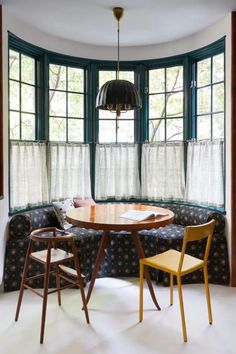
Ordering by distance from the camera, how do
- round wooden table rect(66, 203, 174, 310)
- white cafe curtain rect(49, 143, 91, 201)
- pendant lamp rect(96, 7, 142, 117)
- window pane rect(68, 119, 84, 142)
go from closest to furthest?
1. round wooden table rect(66, 203, 174, 310)
2. pendant lamp rect(96, 7, 142, 117)
3. white cafe curtain rect(49, 143, 91, 201)
4. window pane rect(68, 119, 84, 142)

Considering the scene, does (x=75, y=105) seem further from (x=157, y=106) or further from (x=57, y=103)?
(x=157, y=106)

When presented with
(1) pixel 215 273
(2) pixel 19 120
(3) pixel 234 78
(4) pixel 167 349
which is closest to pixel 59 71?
(2) pixel 19 120

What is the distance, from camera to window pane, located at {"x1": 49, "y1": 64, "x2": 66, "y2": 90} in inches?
161

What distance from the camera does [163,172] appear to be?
4219 mm

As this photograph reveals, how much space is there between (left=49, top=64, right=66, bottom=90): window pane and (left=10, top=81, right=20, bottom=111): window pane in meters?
0.52

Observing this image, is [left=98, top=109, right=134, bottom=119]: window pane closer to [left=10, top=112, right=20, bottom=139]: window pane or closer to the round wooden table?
[left=10, top=112, right=20, bottom=139]: window pane

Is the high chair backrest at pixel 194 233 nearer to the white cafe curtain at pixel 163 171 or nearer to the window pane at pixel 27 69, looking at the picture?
the white cafe curtain at pixel 163 171

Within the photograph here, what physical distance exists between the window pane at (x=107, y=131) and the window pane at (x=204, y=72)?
1.20 metres

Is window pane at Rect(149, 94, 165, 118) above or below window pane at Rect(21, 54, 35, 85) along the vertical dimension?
below

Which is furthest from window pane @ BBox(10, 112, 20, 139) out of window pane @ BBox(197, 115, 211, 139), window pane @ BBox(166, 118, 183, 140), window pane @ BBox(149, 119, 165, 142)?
window pane @ BBox(197, 115, 211, 139)

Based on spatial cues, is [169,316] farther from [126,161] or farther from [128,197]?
[126,161]

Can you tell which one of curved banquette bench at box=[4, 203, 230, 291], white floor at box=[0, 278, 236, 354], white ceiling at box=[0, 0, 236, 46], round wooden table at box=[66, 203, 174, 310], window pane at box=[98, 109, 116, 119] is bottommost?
white floor at box=[0, 278, 236, 354]

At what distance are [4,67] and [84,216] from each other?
5.59 ft

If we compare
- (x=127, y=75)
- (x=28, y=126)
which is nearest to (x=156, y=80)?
(x=127, y=75)
